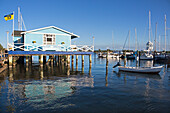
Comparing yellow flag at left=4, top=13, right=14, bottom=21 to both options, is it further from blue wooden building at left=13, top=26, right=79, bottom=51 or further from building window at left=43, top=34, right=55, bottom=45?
building window at left=43, top=34, right=55, bottom=45

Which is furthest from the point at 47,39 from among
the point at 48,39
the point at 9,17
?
the point at 9,17

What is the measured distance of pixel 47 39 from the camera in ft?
82.5

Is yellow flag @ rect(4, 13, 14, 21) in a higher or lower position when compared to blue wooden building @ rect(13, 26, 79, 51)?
higher

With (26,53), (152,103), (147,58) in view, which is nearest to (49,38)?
(26,53)

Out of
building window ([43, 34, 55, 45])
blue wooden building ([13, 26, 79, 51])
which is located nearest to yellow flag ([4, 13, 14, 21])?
blue wooden building ([13, 26, 79, 51])

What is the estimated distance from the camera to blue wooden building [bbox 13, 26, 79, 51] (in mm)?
24047

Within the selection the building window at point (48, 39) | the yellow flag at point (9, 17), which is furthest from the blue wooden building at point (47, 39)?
the yellow flag at point (9, 17)

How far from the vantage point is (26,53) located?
72.3 feet

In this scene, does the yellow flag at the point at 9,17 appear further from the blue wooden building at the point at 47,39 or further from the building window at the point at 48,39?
the building window at the point at 48,39

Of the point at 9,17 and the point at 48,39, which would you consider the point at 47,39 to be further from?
the point at 9,17

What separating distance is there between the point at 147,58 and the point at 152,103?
49916 mm

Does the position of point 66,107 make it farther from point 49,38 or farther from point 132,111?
point 49,38

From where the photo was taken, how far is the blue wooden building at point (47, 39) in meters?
24.0

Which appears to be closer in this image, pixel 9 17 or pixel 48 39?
pixel 9 17
